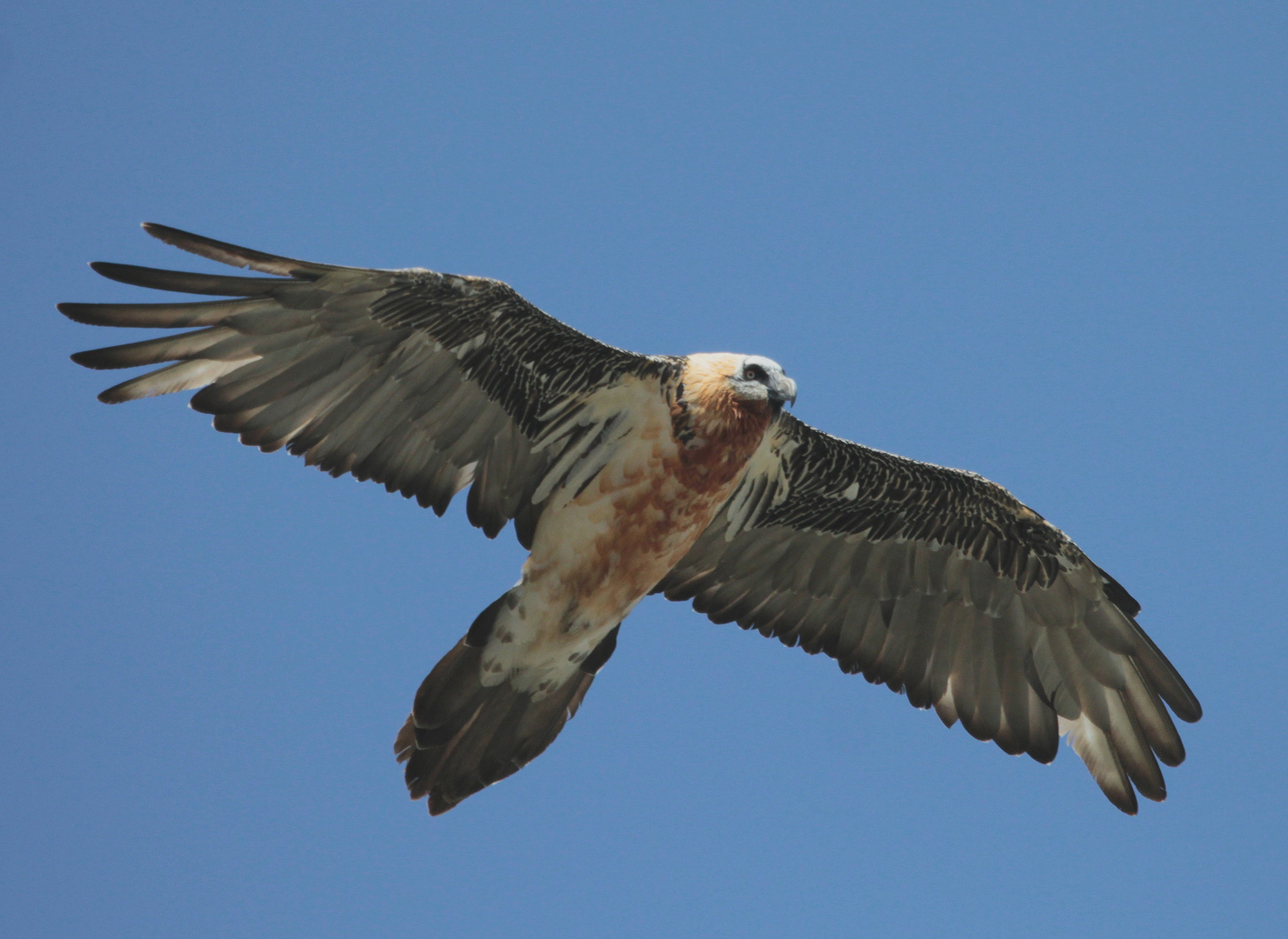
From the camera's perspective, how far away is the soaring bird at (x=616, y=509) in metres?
7.52

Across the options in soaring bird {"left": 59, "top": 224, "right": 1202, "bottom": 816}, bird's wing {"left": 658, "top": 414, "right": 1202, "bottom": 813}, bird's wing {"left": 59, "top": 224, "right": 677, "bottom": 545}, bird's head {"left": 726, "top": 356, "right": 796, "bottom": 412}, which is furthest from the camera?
bird's wing {"left": 658, "top": 414, "right": 1202, "bottom": 813}

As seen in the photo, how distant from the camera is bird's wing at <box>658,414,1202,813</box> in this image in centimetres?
900

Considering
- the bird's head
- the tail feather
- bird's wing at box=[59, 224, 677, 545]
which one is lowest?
the tail feather

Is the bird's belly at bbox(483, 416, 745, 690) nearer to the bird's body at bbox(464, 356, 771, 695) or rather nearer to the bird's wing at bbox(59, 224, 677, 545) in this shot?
the bird's body at bbox(464, 356, 771, 695)

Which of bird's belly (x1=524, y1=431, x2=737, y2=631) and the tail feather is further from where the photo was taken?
bird's belly (x1=524, y1=431, x2=737, y2=631)

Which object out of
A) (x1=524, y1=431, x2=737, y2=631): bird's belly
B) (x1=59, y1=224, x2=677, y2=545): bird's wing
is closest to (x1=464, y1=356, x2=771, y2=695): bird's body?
(x1=524, y1=431, x2=737, y2=631): bird's belly

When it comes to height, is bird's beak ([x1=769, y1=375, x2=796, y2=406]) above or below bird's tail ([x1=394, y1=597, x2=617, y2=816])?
above

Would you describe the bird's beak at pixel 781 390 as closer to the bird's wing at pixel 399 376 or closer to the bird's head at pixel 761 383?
the bird's head at pixel 761 383

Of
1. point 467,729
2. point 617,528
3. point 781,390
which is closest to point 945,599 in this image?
point 781,390

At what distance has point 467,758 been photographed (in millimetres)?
7988

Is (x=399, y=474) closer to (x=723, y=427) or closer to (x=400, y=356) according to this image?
(x=400, y=356)

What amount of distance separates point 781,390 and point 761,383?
0.14m

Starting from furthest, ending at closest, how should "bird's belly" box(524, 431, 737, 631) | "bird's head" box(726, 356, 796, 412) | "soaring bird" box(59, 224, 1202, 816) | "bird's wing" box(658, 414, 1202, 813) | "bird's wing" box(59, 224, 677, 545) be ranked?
"bird's wing" box(658, 414, 1202, 813)
"bird's belly" box(524, 431, 737, 631)
"bird's head" box(726, 356, 796, 412)
"soaring bird" box(59, 224, 1202, 816)
"bird's wing" box(59, 224, 677, 545)

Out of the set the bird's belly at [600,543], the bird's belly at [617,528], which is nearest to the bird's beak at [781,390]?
the bird's belly at [600,543]
